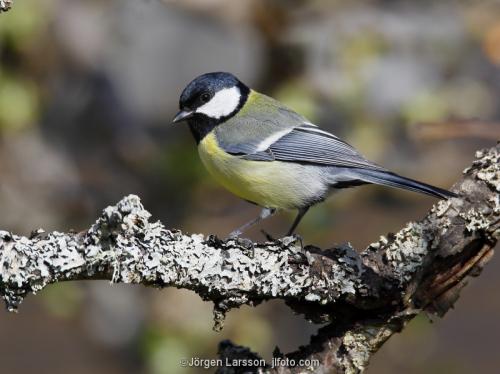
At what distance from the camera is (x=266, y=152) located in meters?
3.04

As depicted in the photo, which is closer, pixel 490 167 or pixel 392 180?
pixel 490 167

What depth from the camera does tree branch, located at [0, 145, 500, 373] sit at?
6.52 feet

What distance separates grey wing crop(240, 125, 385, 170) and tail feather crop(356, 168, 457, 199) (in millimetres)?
28

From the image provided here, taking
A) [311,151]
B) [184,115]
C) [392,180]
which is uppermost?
[184,115]

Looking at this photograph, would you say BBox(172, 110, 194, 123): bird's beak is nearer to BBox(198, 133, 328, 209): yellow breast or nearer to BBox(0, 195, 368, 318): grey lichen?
BBox(198, 133, 328, 209): yellow breast

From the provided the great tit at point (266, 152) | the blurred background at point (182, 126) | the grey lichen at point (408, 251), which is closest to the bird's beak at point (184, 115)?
the great tit at point (266, 152)

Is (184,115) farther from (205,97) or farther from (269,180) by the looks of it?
(269,180)

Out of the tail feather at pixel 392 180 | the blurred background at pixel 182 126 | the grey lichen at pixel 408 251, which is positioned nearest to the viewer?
the grey lichen at pixel 408 251

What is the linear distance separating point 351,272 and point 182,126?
8.09 ft

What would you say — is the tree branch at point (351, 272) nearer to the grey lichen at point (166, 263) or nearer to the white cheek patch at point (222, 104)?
the grey lichen at point (166, 263)

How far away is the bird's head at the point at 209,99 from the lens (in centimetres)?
314

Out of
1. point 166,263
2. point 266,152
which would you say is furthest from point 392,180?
point 166,263

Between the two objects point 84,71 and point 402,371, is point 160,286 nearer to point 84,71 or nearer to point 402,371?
point 84,71

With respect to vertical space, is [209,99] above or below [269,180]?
above
